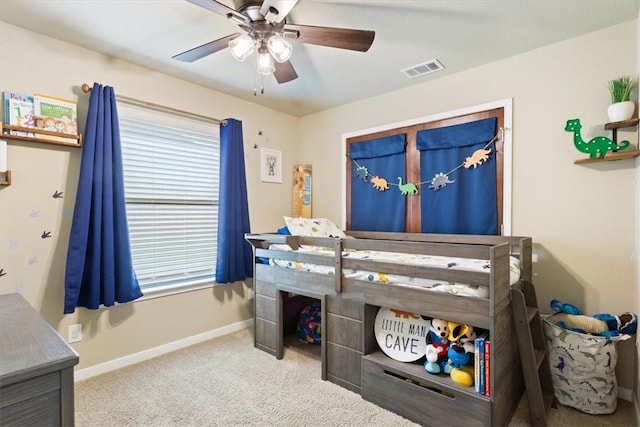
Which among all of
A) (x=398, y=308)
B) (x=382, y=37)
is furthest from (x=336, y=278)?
(x=382, y=37)

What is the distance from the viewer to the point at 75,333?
230 cm

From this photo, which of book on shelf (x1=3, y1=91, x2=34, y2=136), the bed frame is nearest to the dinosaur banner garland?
the bed frame

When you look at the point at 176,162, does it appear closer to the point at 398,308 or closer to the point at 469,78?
the point at 398,308

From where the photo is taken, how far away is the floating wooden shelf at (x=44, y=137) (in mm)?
1998

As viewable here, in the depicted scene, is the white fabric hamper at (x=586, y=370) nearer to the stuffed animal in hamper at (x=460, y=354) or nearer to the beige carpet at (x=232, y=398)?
the beige carpet at (x=232, y=398)

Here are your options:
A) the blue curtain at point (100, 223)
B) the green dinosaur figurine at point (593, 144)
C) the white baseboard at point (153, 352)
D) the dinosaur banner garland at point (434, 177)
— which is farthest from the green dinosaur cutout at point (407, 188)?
the blue curtain at point (100, 223)

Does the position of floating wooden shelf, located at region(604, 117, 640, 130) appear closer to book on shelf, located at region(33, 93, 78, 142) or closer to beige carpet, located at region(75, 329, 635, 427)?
beige carpet, located at region(75, 329, 635, 427)

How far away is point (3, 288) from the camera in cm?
204

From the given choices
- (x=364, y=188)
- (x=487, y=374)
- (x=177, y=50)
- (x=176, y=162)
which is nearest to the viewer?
(x=487, y=374)

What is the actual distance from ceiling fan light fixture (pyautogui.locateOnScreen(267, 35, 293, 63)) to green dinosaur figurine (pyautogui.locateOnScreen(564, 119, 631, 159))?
1.94m

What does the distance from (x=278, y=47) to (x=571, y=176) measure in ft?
6.88

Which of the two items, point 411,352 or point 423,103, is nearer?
point 411,352

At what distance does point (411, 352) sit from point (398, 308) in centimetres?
29

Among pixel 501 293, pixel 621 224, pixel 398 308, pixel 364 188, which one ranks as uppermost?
pixel 364 188
